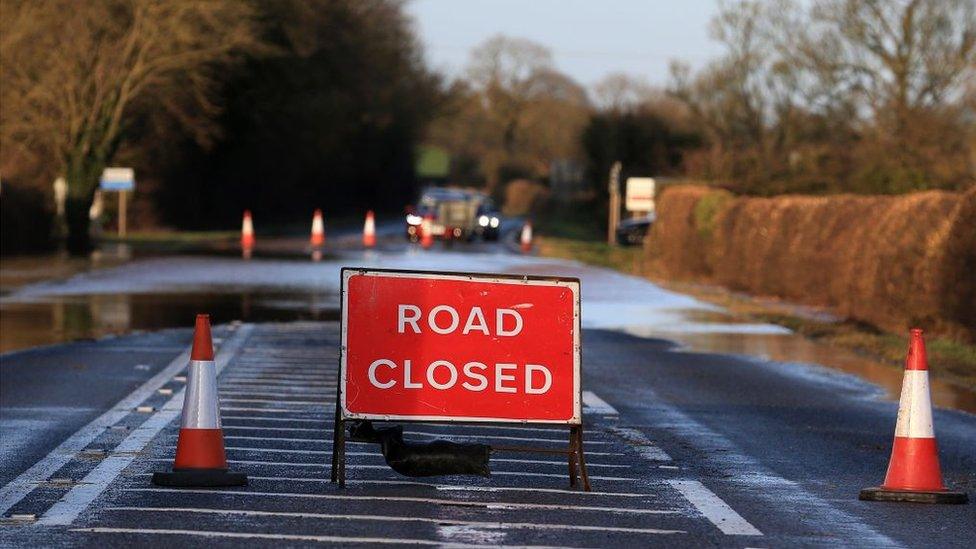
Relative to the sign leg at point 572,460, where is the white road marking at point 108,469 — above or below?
below

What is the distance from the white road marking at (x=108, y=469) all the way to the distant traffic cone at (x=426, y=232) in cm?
3392

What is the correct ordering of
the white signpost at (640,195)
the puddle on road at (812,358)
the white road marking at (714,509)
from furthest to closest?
1. the white signpost at (640,195)
2. the puddle on road at (812,358)
3. the white road marking at (714,509)

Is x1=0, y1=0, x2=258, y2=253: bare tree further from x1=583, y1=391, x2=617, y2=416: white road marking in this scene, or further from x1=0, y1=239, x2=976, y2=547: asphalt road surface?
x1=583, y1=391, x2=617, y2=416: white road marking

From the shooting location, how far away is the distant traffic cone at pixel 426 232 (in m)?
47.0

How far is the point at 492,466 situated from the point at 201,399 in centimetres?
175

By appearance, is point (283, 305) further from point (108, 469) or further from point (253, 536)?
point (253, 536)

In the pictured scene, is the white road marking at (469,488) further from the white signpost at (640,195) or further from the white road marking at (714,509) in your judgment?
the white signpost at (640,195)

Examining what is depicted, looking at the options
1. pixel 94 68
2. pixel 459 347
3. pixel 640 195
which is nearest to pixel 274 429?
pixel 459 347

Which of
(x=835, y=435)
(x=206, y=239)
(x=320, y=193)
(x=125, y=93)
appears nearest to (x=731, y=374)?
(x=835, y=435)

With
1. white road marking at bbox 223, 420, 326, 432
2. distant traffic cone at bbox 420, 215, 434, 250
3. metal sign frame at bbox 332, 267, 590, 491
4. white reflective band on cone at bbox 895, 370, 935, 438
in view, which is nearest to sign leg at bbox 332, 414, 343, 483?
metal sign frame at bbox 332, 267, 590, 491

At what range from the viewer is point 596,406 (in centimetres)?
1260

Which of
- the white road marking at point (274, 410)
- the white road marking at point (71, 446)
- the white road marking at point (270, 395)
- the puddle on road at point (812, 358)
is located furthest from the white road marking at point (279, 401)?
the puddle on road at point (812, 358)

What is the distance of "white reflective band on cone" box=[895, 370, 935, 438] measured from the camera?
8562mm

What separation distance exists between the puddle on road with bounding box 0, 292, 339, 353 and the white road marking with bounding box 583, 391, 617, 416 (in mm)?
6518
